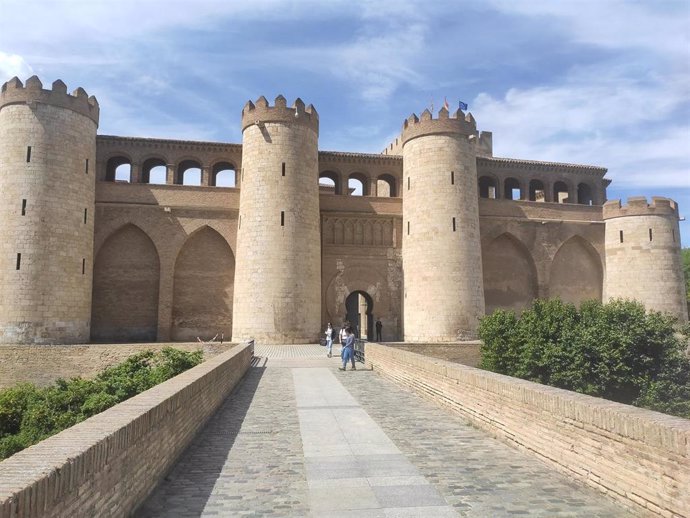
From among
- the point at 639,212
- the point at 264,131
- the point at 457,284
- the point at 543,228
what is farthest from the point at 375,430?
the point at 639,212

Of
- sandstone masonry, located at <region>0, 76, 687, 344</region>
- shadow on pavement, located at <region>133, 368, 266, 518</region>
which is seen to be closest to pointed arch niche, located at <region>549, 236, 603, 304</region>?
sandstone masonry, located at <region>0, 76, 687, 344</region>

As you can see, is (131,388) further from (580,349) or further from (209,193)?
(209,193)

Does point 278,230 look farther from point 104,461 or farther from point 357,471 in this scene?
point 104,461

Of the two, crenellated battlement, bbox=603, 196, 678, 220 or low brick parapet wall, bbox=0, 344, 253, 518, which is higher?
crenellated battlement, bbox=603, 196, 678, 220

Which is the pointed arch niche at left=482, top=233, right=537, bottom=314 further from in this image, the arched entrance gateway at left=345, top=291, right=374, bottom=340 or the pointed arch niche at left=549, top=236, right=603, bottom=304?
the arched entrance gateway at left=345, top=291, right=374, bottom=340

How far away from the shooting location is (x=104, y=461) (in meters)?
3.86

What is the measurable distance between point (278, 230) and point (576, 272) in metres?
15.4

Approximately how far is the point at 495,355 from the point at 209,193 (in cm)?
1417

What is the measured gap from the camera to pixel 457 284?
23453 mm

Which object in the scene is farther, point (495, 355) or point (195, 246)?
point (195, 246)

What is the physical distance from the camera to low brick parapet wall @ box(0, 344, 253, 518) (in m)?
3.02

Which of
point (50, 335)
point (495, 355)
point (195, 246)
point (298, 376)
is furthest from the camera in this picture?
point (195, 246)

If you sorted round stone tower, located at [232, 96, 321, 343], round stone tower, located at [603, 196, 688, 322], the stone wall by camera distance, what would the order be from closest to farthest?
the stone wall, round stone tower, located at [232, 96, 321, 343], round stone tower, located at [603, 196, 688, 322]

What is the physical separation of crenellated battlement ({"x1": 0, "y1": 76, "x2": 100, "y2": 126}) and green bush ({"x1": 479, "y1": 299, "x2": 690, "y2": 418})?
61.2 feet
